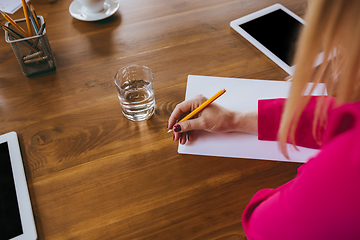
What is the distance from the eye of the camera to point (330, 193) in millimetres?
373

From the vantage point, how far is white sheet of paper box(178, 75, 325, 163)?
29.0 inches

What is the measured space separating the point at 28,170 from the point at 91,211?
0.21 m

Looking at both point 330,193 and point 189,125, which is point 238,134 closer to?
point 189,125

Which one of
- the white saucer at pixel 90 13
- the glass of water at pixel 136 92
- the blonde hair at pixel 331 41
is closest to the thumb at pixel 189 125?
the glass of water at pixel 136 92

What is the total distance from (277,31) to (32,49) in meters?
0.82

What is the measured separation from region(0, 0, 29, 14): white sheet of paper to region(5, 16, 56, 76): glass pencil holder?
280mm

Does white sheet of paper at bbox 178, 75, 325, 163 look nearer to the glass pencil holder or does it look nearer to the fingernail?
the fingernail

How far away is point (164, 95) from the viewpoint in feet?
2.86

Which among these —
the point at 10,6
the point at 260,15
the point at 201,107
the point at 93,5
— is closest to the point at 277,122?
the point at 201,107

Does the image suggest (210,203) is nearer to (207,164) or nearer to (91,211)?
(207,164)

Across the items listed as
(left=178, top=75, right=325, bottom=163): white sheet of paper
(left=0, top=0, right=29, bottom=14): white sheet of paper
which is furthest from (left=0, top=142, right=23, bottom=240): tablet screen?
(left=0, top=0, right=29, bottom=14): white sheet of paper

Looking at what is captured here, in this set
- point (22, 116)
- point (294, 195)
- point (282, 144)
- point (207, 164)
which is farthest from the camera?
point (22, 116)

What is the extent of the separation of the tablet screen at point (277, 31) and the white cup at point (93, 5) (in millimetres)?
533

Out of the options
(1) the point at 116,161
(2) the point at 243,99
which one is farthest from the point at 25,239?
(2) the point at 243,99
